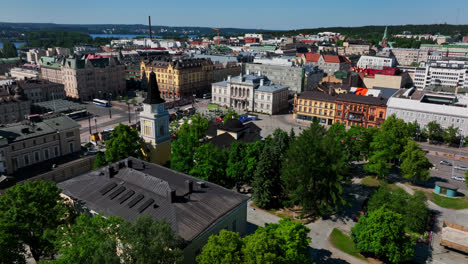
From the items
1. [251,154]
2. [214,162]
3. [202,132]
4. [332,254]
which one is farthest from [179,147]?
[332,254]

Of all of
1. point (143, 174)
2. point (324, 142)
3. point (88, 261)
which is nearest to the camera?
point (88, 261)

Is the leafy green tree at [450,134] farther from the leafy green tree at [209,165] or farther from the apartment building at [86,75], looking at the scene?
the apartment building at [86,75]

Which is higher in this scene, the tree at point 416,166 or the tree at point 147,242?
the tree at point 147,242

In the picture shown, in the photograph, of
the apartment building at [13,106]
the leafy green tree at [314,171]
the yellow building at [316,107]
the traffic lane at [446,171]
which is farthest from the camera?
the yellow building at [316,107]

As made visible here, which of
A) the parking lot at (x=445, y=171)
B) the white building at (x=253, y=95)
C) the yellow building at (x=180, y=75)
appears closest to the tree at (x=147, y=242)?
the parking lot at (x=445, y=171)

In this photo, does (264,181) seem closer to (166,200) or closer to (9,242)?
(166,200)

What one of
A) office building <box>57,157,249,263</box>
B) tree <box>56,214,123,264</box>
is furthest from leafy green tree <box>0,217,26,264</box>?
office building <box>57,157,249,263</box>

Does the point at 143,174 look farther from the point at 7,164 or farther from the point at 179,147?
the point at 7,164

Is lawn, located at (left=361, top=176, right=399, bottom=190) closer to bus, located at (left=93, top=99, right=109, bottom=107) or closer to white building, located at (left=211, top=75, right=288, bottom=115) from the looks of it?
white building, located at (left=211, top=75, right=288, bottom=115)
